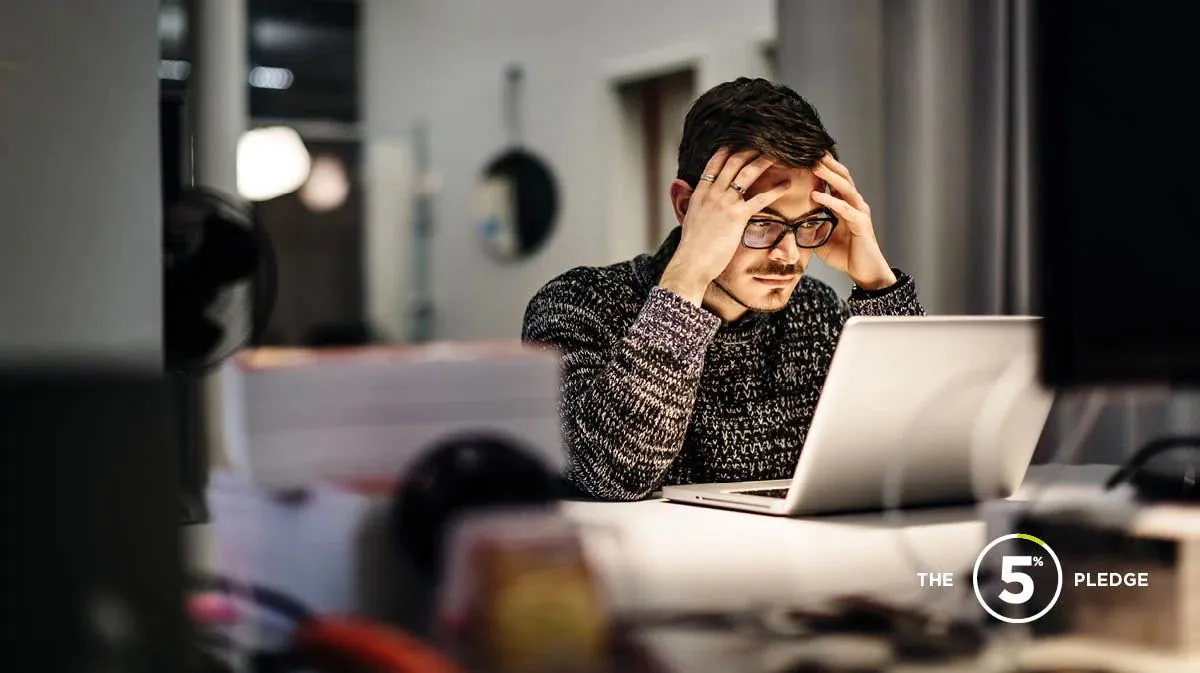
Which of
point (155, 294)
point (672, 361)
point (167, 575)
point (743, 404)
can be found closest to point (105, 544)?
point (167, 575)

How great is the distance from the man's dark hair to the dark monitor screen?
0.87 feet

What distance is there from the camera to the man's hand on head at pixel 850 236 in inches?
56.5

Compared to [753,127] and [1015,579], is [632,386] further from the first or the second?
[1015,579]

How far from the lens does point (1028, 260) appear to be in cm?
143

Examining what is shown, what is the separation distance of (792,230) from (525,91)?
417 millimetres

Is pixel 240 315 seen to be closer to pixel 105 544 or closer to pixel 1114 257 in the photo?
pixel 105 544

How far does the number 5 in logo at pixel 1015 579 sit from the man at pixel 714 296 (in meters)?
0.30

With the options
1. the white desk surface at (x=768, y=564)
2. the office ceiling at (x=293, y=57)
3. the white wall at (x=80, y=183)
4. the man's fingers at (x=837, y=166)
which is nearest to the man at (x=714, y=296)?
the man's fingers at (x=837, y=166)

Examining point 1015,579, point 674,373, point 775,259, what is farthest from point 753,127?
point 1015,579

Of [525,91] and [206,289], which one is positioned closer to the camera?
[206,289]

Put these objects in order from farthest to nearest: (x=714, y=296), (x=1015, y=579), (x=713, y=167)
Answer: (x=714, y=296), (x=713, y=167), (x=1015, y=579)

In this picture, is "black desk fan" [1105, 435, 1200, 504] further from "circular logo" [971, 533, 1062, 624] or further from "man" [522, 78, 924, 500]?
"man" [522, 78, 924, 500]

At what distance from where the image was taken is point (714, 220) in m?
1.41

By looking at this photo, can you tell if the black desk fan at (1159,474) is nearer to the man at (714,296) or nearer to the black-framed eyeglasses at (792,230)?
the man at (714,296)
